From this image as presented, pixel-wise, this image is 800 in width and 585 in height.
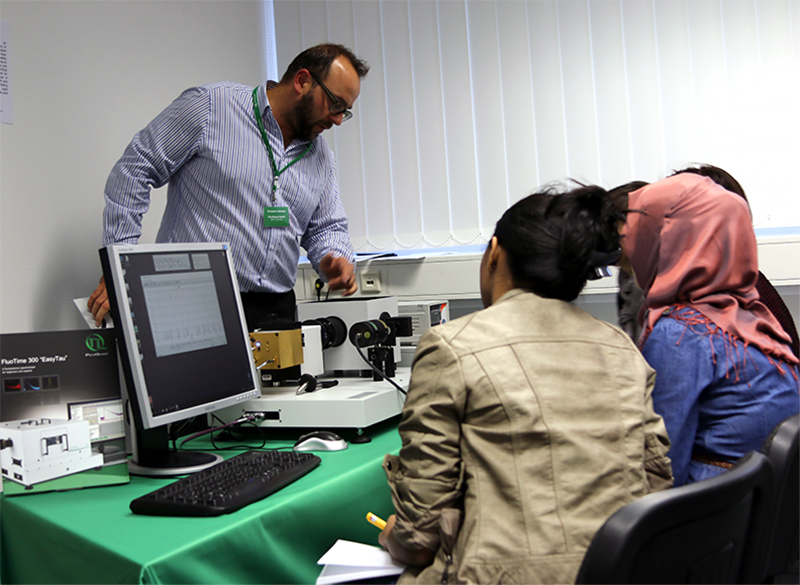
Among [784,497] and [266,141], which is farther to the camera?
[266,141]

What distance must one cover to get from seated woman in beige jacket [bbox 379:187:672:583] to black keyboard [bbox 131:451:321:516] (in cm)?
24

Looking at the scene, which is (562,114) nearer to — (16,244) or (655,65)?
(655,65)

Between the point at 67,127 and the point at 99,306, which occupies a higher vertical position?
the point at 67,127

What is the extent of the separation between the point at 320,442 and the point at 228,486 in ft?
1.07

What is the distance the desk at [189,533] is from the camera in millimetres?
889

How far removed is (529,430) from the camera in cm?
86

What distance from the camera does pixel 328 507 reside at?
1.11m

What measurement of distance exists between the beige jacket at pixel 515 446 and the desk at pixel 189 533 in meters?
0.21

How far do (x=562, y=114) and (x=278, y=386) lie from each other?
199 centimetres

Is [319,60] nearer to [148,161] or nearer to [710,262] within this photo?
[148,161]

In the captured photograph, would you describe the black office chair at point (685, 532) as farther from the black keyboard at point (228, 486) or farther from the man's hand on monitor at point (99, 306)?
the man's hand on monitor at point (99, 306)

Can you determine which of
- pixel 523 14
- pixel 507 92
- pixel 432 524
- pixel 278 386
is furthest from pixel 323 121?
pixel 432 524

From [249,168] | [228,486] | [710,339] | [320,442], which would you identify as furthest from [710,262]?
[249,168]

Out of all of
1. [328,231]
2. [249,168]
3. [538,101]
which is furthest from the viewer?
[538,101]
